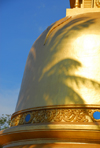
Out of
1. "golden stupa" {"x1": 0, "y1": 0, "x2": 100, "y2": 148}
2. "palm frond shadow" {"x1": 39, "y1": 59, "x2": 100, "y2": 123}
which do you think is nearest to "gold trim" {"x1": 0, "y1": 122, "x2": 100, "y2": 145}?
"golden stupa" {"x1": 0, "y1": 0, "x2": 100, "y2": 148}

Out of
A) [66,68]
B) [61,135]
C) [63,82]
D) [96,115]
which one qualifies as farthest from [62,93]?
[61,135]

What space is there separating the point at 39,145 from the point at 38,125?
63 centimetres

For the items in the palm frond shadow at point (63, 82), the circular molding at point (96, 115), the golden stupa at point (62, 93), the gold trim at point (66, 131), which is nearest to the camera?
the gold trim at point (66, 131)

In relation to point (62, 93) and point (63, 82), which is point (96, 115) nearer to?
point (62, 93)

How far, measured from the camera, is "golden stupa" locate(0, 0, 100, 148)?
24.2ft

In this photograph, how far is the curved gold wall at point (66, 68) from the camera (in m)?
8.13

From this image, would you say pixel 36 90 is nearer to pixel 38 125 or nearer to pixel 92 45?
pixel 38 125

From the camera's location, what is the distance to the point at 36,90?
887 centimetres

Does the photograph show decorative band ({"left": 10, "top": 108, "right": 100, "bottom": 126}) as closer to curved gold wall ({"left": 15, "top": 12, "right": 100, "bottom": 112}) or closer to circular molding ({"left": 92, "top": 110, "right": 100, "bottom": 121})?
circular molding ({"left": 92, "top": 110, "right": 100, "bottom": 121})

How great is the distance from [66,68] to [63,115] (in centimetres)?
177

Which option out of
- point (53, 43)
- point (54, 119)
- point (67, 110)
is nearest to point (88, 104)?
point (67, 110)

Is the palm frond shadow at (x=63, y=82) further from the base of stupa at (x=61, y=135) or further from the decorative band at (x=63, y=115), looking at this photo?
the base of stupa at (x=61, y=135)

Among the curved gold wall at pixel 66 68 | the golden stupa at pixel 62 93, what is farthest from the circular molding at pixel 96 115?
the curved gold wall at pixel 66 68

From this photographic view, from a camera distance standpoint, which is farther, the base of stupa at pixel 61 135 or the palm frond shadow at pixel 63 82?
the palm frond shadow at pixel 63 82
